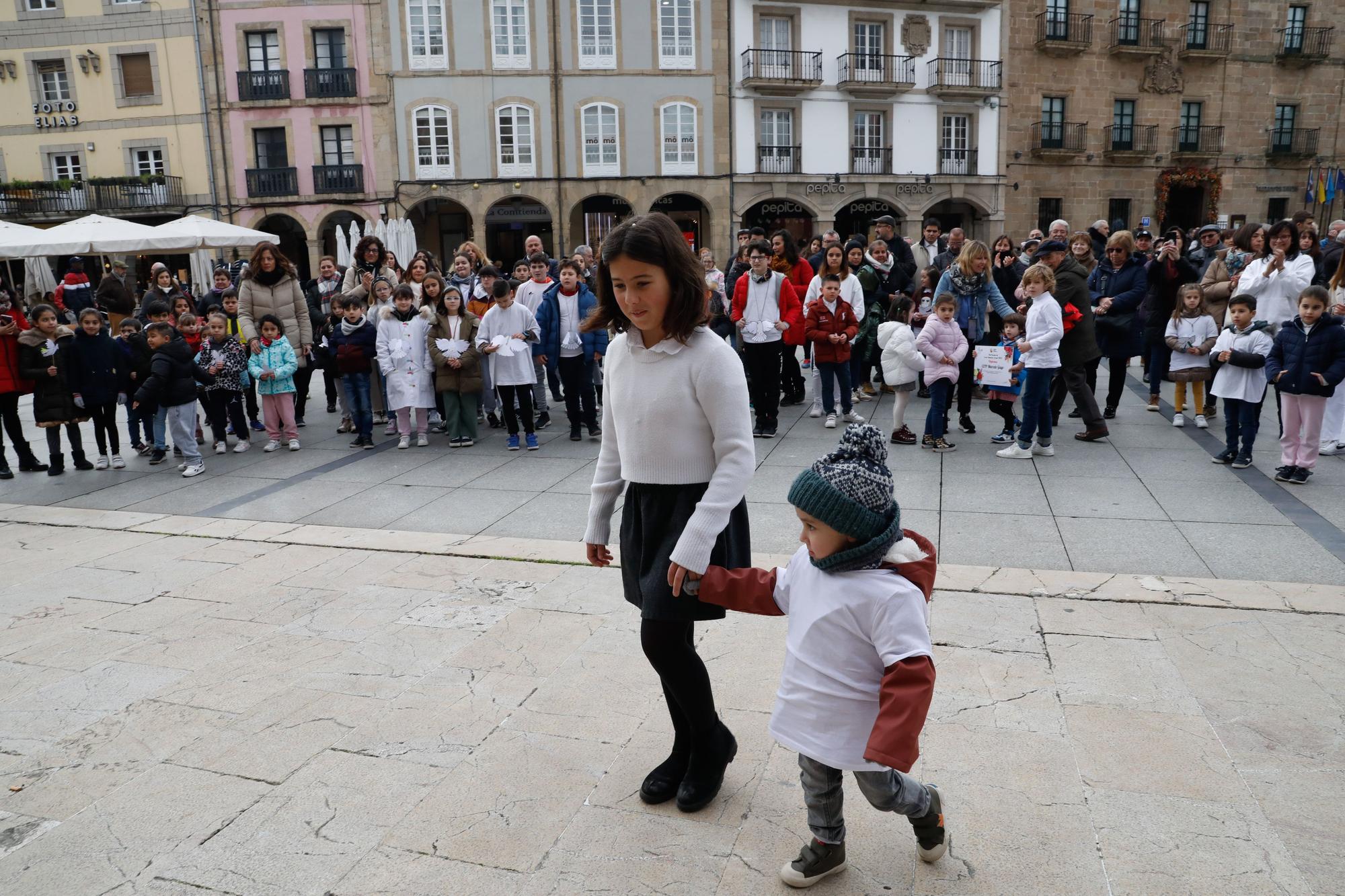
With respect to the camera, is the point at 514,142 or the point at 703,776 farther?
the point at 514,142

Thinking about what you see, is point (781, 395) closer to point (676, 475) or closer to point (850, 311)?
point (850, 311)

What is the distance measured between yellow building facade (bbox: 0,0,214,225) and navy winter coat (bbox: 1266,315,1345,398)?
28623 mm

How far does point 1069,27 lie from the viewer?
97.0ft

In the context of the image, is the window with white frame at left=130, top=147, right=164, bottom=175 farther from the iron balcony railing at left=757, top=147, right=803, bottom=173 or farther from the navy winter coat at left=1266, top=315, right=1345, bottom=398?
the navy winter coat at left=1266, top=315, right=1345, bottom=398

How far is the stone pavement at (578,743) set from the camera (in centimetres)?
273

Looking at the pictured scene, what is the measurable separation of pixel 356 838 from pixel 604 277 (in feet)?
6.34

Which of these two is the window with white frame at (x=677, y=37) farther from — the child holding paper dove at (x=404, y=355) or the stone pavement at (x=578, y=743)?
the stone pavement at (x=578, y=743)

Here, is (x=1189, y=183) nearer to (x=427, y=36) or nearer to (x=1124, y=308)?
(x=427, y=36)

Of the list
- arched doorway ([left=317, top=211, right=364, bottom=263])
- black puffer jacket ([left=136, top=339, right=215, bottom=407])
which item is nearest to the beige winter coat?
black puffer jacket ([left=136, top=339, right=215, bottom=407])

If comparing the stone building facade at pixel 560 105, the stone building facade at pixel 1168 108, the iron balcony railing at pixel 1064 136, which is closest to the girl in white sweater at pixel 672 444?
the stone building facade at pixel 560 105

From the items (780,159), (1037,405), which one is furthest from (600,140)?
(1037,405)

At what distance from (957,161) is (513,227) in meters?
14.4

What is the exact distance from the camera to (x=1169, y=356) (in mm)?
10336

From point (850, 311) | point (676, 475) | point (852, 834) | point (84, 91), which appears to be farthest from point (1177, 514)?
point (84, 91)
